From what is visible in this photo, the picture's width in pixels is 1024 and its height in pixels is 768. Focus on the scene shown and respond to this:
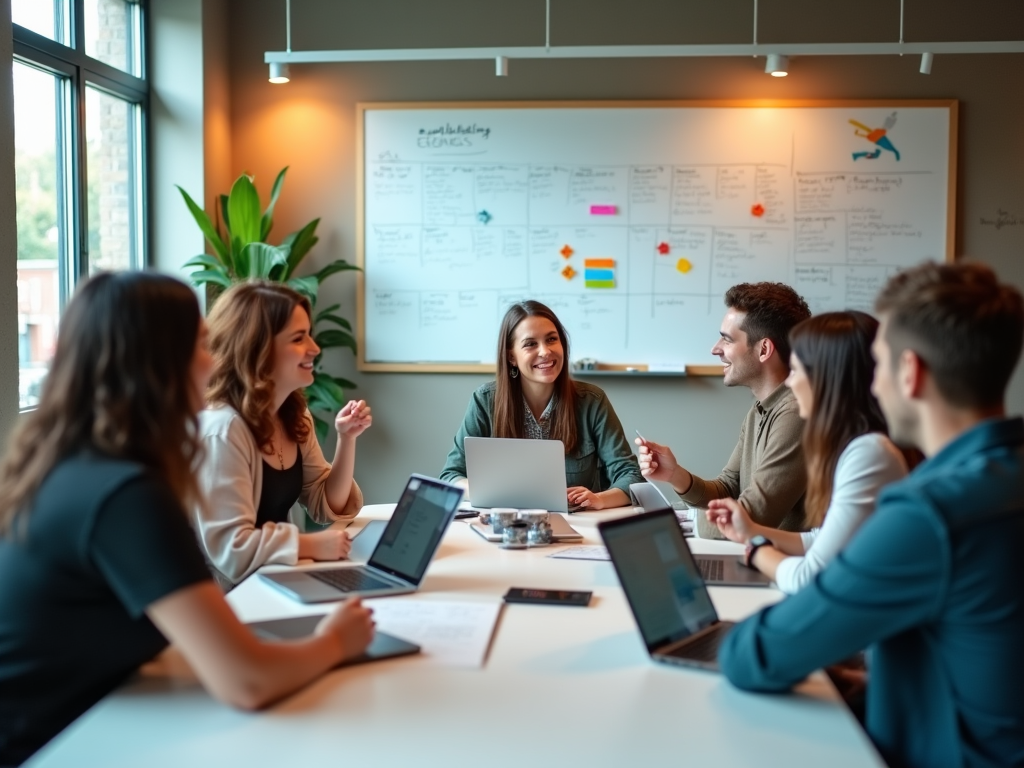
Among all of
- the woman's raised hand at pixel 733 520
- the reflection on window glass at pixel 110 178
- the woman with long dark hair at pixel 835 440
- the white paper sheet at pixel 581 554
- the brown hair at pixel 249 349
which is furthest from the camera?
the reflection on window glass at pixel 110 178

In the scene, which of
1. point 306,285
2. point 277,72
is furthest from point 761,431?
point 277,72

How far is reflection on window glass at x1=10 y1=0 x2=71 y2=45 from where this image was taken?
3715mm

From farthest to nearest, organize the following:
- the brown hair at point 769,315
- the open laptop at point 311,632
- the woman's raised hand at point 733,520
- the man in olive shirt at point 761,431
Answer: the brown hair at point 769,315, the man in olive shirt at point 761,431, the woman's raised hand at point 733,520, the open laptop at point 311,632

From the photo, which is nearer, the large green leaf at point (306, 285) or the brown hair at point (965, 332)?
the brown hair at point (965, 332)

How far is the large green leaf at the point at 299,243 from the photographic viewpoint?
463cm

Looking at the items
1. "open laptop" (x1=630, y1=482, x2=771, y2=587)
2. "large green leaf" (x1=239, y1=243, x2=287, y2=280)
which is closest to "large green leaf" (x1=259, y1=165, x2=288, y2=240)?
"large green leaf" (x1=239, y1=243, x2=287, y2=280)

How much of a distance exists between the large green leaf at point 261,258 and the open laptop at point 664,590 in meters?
2.99

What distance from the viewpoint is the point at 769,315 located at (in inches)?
116

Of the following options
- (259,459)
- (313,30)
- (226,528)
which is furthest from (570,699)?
(313,30)

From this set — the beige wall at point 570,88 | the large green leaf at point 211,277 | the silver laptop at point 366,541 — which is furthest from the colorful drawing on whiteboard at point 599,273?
the silver laptop at point 366,541

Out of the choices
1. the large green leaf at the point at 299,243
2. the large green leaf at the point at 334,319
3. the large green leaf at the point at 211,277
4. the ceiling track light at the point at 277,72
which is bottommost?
the large green leaf at the point at 334,319

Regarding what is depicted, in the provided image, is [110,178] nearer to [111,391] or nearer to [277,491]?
[277,491]

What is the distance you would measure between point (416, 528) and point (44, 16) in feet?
9.64

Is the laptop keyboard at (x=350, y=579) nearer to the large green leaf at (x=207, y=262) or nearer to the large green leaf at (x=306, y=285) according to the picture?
the large green leaf at (x=306, y=285)
